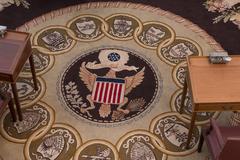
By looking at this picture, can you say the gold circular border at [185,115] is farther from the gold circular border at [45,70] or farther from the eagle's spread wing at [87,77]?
the gold circular border at [45,70]

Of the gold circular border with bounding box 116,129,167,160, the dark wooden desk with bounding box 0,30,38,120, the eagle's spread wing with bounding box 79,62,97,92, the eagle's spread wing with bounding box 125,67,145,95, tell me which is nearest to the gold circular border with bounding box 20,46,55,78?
the eagle's spread wing with bounding box 79,62,97,92

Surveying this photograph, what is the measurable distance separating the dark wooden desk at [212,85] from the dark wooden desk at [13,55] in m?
1.56

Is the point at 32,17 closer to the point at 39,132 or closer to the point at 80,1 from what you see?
the point at 80,1

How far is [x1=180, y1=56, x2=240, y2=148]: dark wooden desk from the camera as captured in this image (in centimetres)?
395

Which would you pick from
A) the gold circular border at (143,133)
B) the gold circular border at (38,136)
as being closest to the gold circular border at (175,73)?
the gold circular border at (143,133)

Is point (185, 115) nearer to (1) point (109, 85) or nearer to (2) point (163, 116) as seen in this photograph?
(2) point (163, 116)

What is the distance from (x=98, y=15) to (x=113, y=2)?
32 centimetres

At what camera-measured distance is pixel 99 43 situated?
5422mm

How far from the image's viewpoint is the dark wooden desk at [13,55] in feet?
13.7

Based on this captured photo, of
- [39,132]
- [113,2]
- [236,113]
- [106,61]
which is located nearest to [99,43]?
[106,61]

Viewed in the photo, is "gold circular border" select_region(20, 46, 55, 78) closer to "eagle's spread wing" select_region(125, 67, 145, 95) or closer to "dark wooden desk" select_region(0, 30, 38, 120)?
"dark wooden desk" select_region(0, 30, 38, 120)

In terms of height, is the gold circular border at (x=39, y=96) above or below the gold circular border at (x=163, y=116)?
above

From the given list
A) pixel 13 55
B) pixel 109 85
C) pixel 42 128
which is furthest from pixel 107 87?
pixel 13 55

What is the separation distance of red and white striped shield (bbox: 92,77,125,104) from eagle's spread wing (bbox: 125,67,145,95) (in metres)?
0.05
